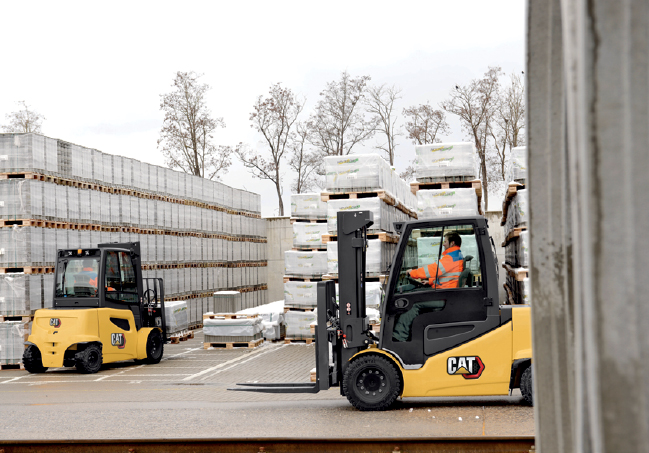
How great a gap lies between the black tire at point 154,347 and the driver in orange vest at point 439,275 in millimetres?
6460

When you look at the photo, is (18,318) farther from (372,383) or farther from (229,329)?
(372,383)

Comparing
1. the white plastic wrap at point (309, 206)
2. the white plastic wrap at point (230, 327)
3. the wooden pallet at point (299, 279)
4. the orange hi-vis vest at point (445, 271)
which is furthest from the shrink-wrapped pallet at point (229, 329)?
the orange hi-vis vest at point (445, 271)

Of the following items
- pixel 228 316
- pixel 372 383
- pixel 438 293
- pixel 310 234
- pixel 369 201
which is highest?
pixel 369 201

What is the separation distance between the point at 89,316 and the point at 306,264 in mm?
4636

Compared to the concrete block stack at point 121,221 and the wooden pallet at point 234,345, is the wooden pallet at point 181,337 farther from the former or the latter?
the wooden pallet at point 234,345

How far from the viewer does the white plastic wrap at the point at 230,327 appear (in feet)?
42.1

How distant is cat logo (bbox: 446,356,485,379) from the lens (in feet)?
19.0

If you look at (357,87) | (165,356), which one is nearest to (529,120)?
(165,356)

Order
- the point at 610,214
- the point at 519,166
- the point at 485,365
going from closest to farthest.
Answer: the point at 610,214 → the point at 485,365 → the point at 519,166

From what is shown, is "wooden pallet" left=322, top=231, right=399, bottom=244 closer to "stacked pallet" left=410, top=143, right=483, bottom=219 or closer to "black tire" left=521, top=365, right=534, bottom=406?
"stacked pallet" left=410, top=143, right=483, bottom=219

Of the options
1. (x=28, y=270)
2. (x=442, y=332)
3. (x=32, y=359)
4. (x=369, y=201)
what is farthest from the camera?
(x=28, y=270)

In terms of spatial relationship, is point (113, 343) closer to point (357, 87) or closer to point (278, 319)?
point (278, 319)

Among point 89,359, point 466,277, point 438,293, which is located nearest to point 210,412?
point 438,293

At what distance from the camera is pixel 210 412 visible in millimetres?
6086
